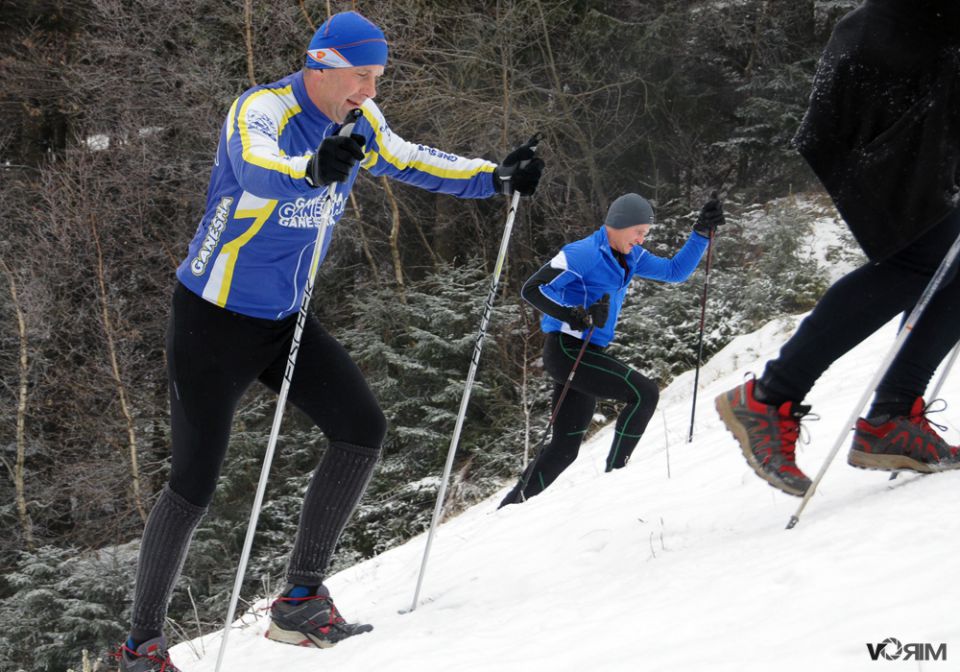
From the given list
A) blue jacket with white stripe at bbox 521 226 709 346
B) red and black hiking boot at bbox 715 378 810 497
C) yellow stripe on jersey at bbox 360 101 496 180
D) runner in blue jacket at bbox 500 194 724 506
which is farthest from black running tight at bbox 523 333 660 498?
red and black hiking boot at bbox 715 378 810 497

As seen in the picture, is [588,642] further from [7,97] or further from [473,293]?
[7,97]

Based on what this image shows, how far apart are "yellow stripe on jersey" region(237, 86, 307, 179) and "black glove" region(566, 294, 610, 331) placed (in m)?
2.78

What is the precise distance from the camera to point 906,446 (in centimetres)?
Result: 286

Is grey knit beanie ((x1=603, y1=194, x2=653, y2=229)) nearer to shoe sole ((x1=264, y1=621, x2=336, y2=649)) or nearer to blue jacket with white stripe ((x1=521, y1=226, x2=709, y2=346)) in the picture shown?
blue jacket with white stripe ((x1=521, y1=226, x2=709, y2=346))

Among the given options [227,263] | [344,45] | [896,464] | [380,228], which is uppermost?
[344,45]

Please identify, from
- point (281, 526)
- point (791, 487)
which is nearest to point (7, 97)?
point (281, 526)

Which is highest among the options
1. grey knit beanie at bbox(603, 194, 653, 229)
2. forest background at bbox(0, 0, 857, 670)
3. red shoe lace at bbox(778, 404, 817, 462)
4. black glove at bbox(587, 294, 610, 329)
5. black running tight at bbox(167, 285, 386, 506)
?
black running tight at bbox(167, 285, 386, 506)

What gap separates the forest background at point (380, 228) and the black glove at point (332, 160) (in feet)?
32.0

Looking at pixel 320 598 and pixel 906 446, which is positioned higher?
pixel 906 446

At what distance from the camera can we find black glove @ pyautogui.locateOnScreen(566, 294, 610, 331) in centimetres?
552

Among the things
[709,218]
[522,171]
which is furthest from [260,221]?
[709,218]

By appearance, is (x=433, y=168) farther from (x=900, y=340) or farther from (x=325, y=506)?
(x=900, y=340)

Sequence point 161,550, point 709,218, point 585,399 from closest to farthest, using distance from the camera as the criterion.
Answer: point 161,550
point 709,218
point 585,399

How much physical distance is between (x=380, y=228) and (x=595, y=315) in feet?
41.1
